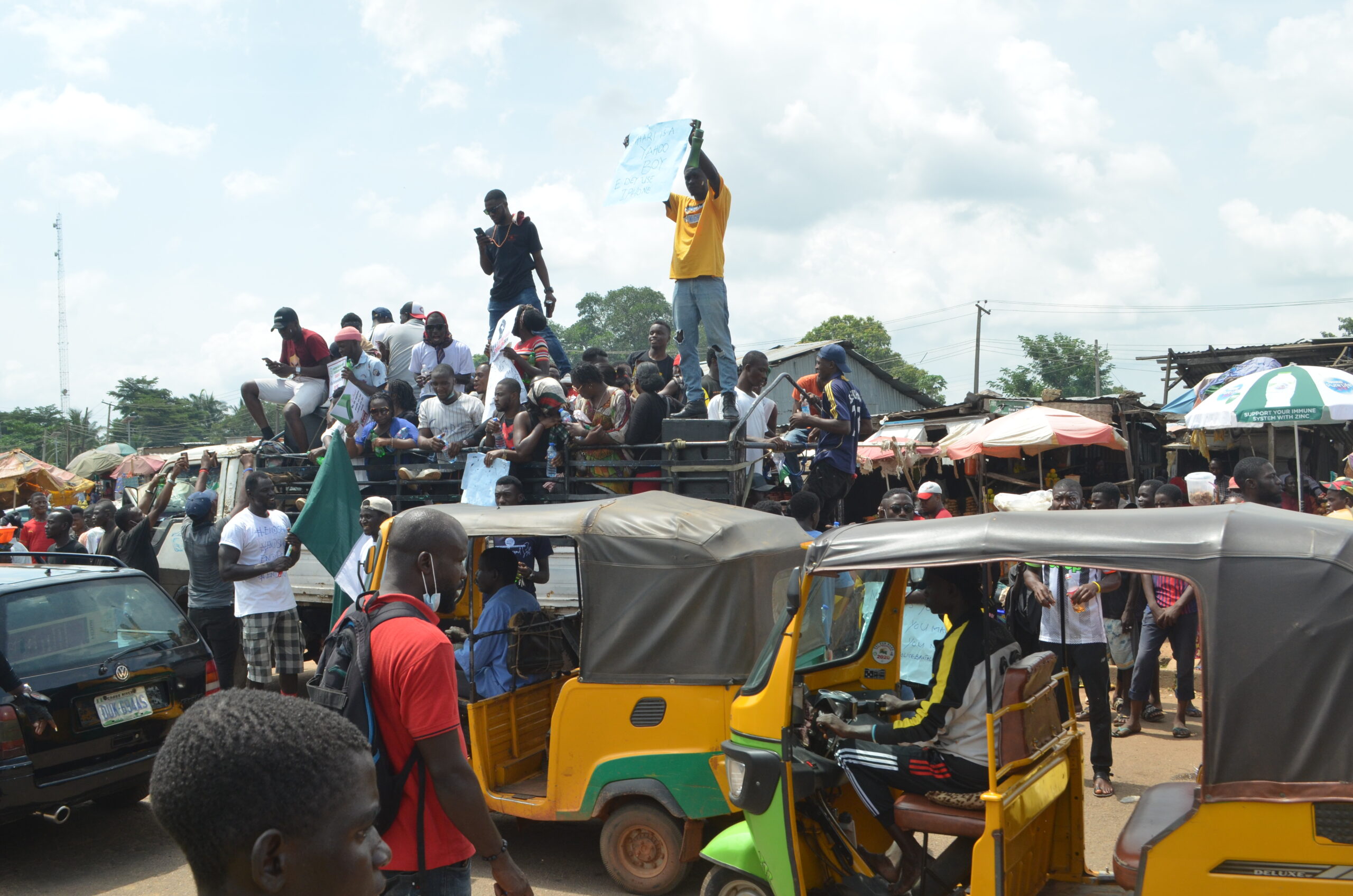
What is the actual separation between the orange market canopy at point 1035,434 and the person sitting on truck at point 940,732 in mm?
11507

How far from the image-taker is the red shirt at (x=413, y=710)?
9.23 feet

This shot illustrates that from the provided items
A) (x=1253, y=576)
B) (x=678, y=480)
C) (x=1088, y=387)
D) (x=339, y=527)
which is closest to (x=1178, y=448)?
(x=678, y=480)

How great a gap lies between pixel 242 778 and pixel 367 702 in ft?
4.61

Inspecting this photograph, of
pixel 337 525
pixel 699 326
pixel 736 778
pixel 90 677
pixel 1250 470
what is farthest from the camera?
pixel 699 326

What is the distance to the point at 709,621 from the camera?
17.3ft

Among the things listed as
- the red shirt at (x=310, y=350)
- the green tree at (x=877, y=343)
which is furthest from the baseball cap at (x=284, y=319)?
the green tree at (x=877, y=343)

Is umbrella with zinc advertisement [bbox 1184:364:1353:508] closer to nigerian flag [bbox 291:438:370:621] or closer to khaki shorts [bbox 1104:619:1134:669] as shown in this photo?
khaki shorts [bbox 1104:619:1134:669]

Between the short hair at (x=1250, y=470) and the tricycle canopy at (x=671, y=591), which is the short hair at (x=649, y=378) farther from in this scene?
the short hair at (x=1250, y=470)

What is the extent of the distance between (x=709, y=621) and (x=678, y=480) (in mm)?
2376

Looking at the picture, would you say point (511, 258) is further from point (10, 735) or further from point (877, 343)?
point (877, 343)

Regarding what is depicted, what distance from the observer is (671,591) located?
5.32m

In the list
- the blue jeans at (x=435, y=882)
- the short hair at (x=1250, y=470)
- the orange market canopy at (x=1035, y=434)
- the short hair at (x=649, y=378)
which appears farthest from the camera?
the orange market canopy at (x=1035, y=434)

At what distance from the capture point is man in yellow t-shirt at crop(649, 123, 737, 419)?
8.52 m

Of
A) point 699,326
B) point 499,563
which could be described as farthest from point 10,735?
point 699,326
